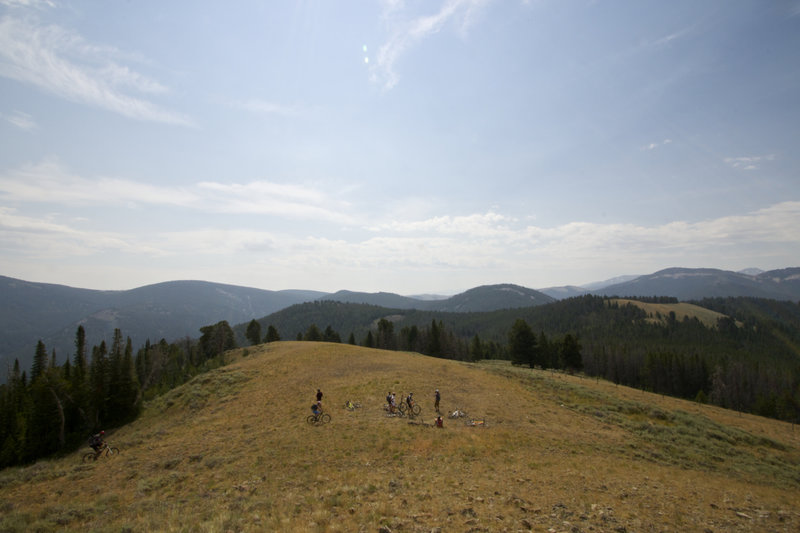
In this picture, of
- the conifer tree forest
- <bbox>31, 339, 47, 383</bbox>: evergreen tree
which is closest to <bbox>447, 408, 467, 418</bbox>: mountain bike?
the conifer tree forest

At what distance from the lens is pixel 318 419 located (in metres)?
26.6

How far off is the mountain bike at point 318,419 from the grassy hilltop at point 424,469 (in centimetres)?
65

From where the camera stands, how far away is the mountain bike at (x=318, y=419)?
26.2m

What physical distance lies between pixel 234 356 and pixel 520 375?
51.8 m

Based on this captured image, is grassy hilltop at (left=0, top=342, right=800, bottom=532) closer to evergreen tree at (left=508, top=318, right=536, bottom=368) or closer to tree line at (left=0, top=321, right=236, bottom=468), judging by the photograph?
tree line at (left=0, top=321, right=236, bottom=468)

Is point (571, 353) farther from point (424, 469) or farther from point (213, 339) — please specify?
point (213, 339)

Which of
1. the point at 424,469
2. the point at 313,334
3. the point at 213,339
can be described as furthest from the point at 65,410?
the point at 424,469

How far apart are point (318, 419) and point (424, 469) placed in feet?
39.7

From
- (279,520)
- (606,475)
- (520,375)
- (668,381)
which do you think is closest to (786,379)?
(668,381)

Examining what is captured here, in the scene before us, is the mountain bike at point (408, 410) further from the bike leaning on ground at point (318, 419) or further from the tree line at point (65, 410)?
the tree line at point (65, 410)

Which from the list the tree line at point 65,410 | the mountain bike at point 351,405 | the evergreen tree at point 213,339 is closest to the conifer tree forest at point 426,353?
the tree line at point 65,410

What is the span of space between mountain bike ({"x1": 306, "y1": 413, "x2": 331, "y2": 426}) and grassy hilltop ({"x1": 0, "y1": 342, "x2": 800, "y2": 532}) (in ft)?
2.12

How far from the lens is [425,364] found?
4794 centimetres

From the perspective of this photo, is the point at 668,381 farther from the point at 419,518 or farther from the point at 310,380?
the point at 419,518
